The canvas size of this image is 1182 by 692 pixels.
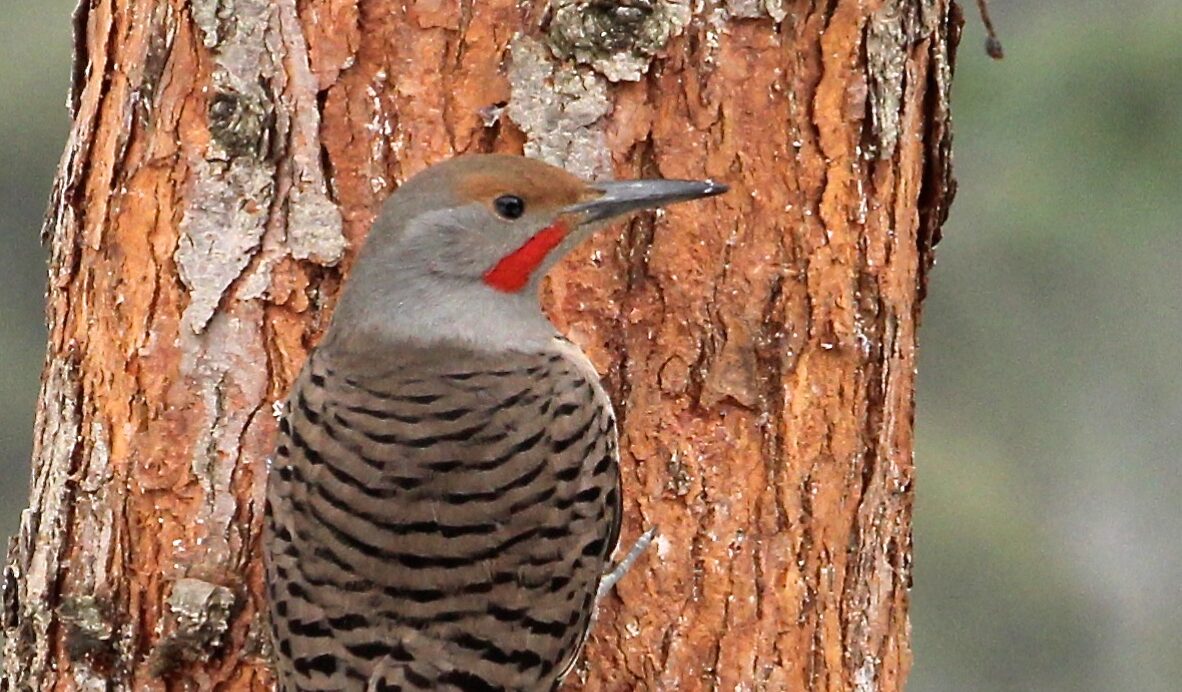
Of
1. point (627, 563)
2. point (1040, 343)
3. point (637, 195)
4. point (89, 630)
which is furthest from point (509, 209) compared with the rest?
point (1040, 343)

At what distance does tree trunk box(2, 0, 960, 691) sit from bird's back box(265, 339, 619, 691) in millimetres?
86

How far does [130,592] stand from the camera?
3.21 metres

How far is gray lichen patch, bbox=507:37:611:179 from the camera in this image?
320 cm

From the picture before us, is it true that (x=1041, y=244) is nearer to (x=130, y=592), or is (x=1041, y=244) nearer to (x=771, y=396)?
(x=771, y=396)

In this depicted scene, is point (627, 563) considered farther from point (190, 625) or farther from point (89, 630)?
point (89, 630)

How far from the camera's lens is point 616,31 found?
3.18 m

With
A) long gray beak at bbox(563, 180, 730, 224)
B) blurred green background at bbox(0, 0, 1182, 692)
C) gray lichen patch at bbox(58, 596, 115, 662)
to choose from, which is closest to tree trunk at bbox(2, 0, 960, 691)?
gray lichen patch at bbox(58, 596, 115, 662)

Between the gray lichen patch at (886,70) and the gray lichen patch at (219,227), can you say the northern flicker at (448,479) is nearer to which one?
the gray lichen patch at (219,227)

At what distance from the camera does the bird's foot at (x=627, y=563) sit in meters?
3.24

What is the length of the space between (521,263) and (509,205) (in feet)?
0.51

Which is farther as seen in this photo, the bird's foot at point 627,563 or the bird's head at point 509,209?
the bird's foot at point 627,563

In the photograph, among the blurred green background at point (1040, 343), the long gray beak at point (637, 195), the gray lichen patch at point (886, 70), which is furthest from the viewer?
the blurred green background at point (1040, 343)

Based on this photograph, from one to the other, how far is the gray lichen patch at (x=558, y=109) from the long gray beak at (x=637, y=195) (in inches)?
4.6

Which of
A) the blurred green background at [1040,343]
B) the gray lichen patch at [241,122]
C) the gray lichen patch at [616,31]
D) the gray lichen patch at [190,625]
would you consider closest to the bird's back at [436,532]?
the gray lichen patch at [190,625]
